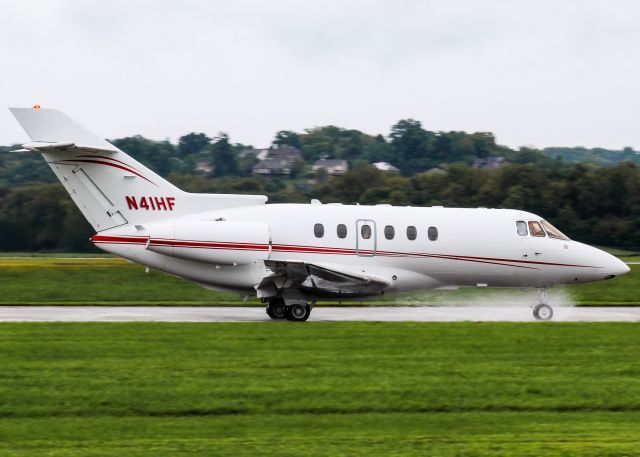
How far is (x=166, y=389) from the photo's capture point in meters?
15.3

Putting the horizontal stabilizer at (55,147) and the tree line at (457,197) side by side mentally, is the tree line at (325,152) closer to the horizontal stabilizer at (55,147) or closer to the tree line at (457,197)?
the tree line at (457,197)

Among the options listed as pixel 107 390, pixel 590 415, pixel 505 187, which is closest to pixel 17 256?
pixel 505 187

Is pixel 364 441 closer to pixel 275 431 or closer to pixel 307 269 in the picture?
pixel 275 431

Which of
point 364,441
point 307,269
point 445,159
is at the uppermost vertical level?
point 445,159

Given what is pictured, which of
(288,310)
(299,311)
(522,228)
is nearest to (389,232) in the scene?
(299,311)

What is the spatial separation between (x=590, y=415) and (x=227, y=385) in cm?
515

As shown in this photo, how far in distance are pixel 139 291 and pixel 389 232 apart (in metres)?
12.6

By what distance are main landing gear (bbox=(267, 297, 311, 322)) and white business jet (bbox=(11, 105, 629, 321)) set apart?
1.0 inches

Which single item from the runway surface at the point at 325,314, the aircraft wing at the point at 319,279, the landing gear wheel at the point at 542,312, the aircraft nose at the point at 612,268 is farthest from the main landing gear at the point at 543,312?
the aircraft wing at the point at 319,279

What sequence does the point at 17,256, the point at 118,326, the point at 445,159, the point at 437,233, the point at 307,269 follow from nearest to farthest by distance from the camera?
the point at 118,326
the point at 307,269
the point at 437,233
the point at 17,256
the point at 445,159

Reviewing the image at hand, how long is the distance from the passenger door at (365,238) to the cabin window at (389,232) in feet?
1.06

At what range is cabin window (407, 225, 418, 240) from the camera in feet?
94.4

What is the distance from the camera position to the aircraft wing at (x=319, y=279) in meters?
26.8

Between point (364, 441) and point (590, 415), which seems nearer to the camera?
point (364, 441)
